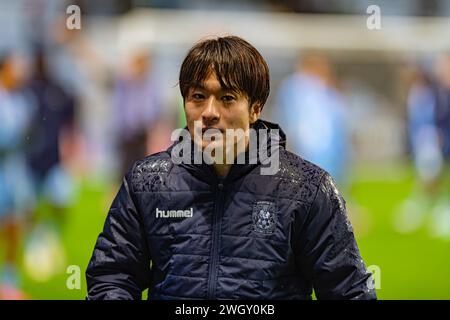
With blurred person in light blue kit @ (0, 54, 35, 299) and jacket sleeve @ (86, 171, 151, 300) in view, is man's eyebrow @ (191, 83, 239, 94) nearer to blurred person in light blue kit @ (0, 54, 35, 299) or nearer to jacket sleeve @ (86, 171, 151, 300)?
jacket sleeve @ (86, 171, 151, 300)

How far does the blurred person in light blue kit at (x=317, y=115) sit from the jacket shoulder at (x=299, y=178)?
5.19 ft

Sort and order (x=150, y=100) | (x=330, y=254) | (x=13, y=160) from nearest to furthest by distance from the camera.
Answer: (x=330, y=254) < (x=13, y=160) < (x=150, y=100)

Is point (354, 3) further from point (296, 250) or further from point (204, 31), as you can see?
point (296, 250)

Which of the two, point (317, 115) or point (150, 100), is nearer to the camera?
point (150, 100)

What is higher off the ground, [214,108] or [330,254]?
[214,108]

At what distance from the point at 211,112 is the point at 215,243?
212 mm

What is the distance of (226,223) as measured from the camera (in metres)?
1.25

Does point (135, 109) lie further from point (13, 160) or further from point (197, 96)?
point (197, 96)

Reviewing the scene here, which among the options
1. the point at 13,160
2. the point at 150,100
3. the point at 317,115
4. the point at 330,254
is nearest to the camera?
the point at 330,254

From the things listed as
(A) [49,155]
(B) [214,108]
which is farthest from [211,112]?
(A) [49,155]

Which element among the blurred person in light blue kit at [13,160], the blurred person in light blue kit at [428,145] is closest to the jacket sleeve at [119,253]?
the blurred person in light blue kit at [13,160]

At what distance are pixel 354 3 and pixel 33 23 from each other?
3.69ft

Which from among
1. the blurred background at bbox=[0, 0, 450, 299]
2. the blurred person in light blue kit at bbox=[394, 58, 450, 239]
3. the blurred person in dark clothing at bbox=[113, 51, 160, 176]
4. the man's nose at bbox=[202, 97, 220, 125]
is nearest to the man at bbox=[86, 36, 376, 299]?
the man's nose at bbox=[202, 97, 220, 125]
